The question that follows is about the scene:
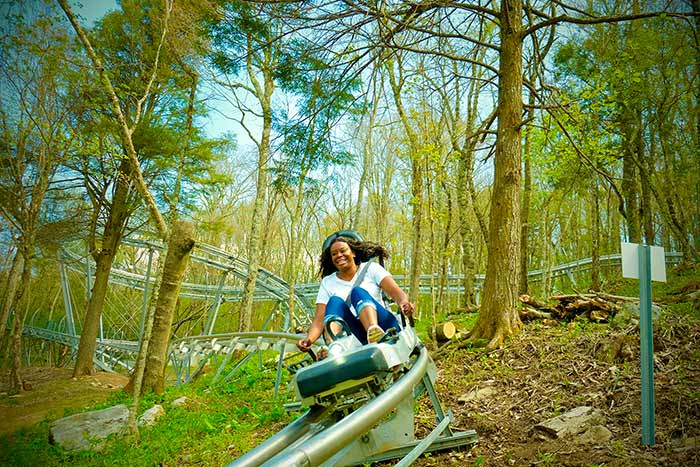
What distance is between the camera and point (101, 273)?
10.2 metres

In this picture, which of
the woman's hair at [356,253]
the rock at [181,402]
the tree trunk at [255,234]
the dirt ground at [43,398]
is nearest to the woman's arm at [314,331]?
the woman's hair at [356,253]

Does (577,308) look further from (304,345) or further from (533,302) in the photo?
(304,345)

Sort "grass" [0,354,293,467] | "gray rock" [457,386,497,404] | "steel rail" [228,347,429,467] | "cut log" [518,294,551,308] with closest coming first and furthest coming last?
"steel rail" [228,347,429,467] < "gray rock" [457,386,497,404] < "grass" [0,354,293,467] < "cut log" [518,294,551,308]

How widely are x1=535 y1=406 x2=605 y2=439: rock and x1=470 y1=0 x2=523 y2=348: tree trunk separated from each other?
5.15ft

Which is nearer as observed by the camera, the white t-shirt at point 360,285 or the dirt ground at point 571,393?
the dirt ground at point 571,393

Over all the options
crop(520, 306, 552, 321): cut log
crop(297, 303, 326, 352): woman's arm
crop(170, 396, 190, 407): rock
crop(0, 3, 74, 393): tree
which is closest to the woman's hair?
crop(297, 303, 326, 352): woman's arm

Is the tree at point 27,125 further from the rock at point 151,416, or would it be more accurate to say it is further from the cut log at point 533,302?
the cut log at point 533,302

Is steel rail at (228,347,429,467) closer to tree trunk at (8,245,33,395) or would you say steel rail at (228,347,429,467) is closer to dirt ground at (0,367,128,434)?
dirt ground at (0,367,128,434)

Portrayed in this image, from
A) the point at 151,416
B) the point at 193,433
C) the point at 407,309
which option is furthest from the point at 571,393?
the point at 151,416

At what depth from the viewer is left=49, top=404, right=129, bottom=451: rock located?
405 centimetres

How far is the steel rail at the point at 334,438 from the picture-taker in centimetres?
121

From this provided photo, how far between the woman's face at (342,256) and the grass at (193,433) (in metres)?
2.03

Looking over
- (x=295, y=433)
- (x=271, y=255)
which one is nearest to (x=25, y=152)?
(x=295, y=433)

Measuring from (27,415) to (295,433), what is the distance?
186cm
